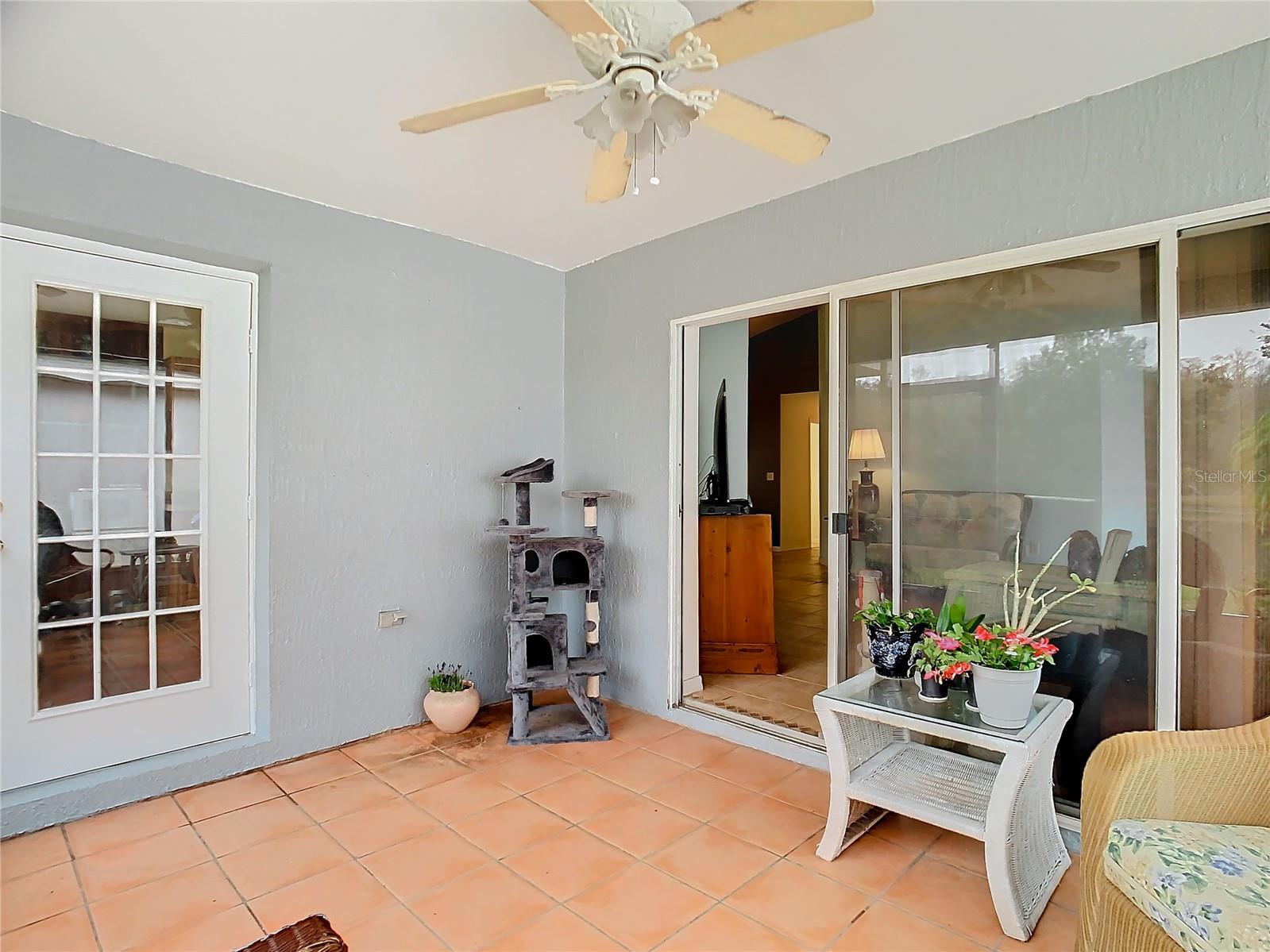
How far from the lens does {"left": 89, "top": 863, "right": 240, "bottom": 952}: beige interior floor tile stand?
1849mm

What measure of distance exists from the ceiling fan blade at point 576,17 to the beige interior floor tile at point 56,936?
254cm

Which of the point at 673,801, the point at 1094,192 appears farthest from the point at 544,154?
the point at 673,801

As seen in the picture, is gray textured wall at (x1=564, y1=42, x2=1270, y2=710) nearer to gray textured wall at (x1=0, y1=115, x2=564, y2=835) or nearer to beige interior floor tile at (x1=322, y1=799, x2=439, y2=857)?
gray textured wall at (x1=0, y1=115, x2=564, y2=835)

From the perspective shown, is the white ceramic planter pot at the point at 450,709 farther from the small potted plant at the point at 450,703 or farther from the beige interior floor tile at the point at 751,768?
the beige interior floor tile at the point at 751,768

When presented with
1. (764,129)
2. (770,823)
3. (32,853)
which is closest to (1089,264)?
(764,129)

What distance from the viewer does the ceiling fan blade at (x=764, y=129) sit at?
5.32 feet

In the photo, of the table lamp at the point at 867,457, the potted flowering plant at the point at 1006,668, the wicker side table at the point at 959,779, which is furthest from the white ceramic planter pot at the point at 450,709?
the potted flowering plant at the point at 1006,668

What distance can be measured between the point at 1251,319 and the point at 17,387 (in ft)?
12.9

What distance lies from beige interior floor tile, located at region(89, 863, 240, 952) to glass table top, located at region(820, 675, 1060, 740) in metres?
1.92

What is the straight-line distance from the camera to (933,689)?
6.86 ft

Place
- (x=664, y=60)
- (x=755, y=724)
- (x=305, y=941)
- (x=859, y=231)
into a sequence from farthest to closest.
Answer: (x=755, y=724) < (x=859, y=231) < (x=664, y=60) < (x=305, y=941)

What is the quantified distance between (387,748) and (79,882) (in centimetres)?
116

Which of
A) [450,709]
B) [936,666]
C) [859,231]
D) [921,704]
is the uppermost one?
[859,231]

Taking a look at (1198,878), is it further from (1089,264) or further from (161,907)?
(161,907)
